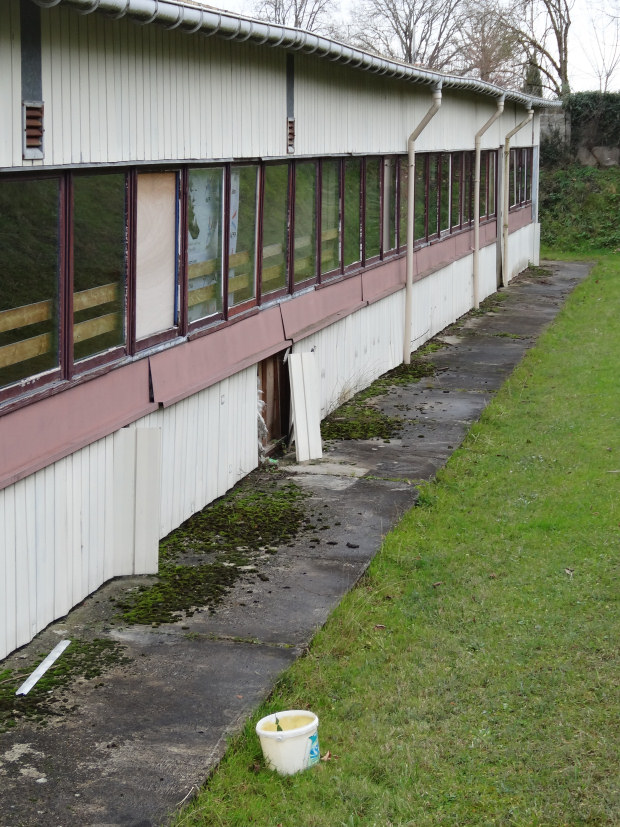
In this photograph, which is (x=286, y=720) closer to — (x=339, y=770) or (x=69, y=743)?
(x=339, y=770)

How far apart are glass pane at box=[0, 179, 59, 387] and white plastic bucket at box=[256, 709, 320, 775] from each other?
2.19m

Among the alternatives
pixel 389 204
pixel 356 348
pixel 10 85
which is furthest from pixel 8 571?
pixel 389 204

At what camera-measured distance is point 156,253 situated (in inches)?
308

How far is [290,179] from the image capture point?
34.1 feet

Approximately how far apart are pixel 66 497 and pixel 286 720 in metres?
1.96

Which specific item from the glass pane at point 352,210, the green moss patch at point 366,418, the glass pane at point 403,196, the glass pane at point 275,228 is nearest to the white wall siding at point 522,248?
the glass pane at point 403,196

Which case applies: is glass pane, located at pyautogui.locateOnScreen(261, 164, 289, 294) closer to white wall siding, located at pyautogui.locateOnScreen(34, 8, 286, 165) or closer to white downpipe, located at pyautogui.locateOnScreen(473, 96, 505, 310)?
white wall siding, located at pyautogui.locateOnScreen(34, 8, 286, 165)

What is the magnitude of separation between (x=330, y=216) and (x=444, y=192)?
6.13m

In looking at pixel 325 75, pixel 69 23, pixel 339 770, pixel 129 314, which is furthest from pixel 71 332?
pixel 325 75

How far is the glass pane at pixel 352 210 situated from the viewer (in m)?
12.4

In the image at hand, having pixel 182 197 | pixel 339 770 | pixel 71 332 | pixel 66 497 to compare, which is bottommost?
pixel 339 770

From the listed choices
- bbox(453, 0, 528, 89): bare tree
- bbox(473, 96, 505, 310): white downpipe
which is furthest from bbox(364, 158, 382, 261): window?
bbox(453, 0, 528, 89): bare tree

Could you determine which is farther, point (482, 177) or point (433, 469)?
point (482, 177)

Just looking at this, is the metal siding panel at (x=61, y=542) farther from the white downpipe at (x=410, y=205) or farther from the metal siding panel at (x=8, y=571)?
the white downpipe at (x=410, y=205)
